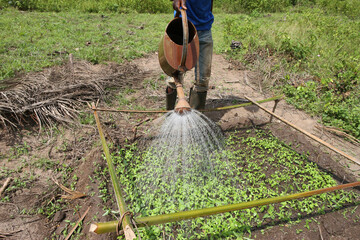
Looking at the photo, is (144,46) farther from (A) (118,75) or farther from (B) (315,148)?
(B) (315,148)

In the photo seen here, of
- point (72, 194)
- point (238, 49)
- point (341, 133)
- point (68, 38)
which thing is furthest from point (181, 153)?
point (68, 38)

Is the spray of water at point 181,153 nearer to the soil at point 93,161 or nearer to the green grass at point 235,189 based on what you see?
the green grass at point 235,189

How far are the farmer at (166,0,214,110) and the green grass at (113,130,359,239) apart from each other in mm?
744

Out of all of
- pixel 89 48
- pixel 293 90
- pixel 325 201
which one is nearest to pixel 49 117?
pixel 89 48

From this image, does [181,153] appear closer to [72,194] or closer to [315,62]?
[72,194]

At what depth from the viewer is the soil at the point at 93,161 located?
202 centimetres

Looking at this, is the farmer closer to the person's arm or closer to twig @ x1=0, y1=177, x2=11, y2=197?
the person's arm

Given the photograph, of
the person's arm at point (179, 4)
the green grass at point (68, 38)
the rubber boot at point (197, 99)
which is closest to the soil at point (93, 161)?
the rubber boot at point (197, 99)

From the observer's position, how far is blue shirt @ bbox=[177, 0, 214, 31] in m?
2.59

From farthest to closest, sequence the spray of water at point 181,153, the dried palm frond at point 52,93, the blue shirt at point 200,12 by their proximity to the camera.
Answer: the dried palm frond at point 52,93, the blue shirt at point 200,12, the spray of water at point 181,153

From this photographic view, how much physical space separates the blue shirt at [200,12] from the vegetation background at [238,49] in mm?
2178

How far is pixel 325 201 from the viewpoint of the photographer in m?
2.32

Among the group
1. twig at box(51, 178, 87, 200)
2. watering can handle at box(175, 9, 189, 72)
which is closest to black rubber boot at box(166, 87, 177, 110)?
watering can handle at box(175, 9, 189, 72)

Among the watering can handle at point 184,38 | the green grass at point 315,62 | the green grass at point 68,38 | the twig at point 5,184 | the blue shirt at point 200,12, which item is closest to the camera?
the watering can handle at point 184,38
